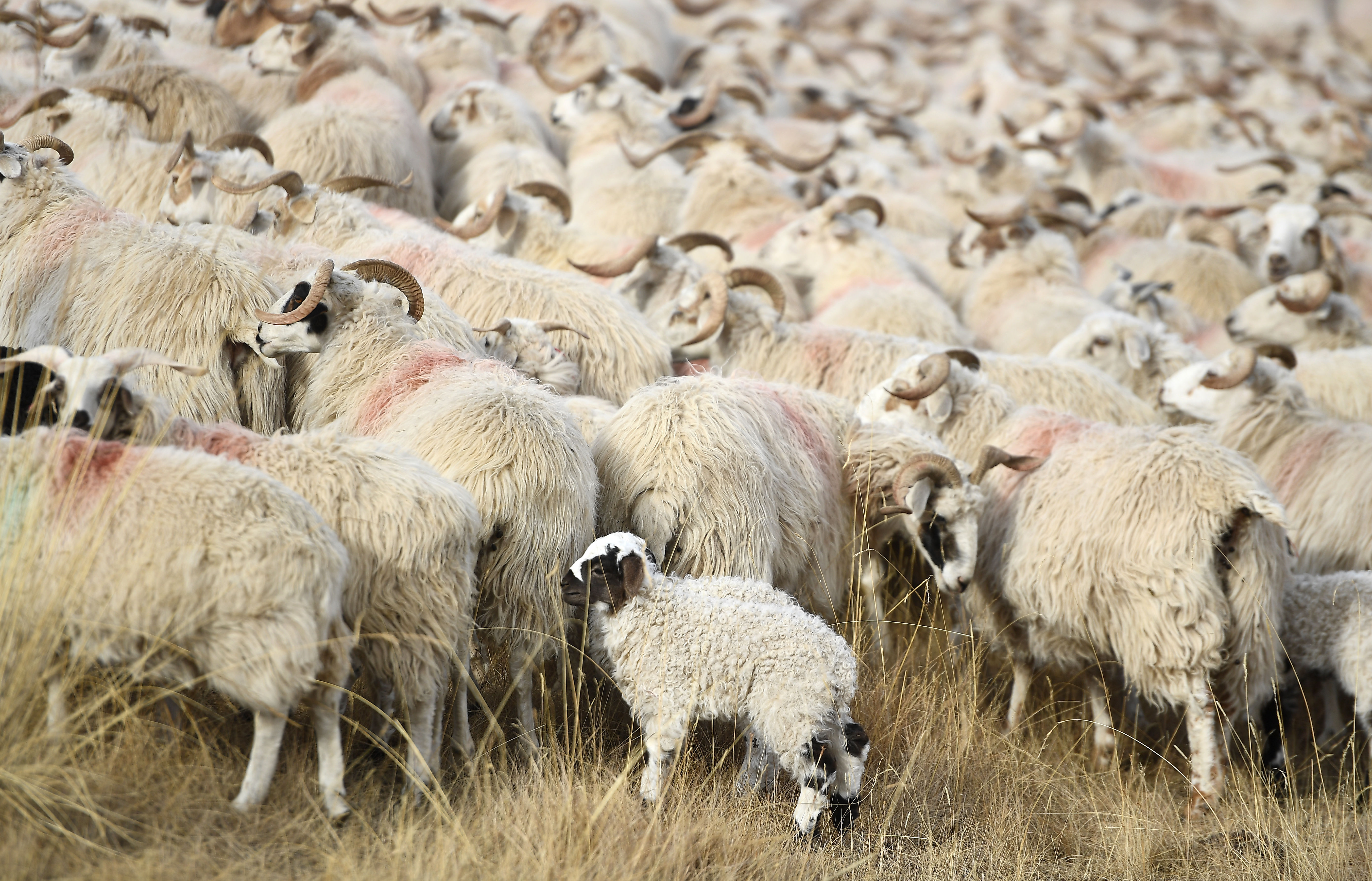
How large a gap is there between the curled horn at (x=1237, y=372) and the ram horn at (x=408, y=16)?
7720 millimetres

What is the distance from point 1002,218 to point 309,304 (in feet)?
19.5

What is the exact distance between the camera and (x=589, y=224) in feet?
31.0

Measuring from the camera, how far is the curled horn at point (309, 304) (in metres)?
4.71

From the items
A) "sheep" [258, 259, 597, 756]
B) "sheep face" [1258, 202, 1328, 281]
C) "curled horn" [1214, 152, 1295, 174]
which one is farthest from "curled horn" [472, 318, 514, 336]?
"curled horn" [1214, 152, 1295, 174]

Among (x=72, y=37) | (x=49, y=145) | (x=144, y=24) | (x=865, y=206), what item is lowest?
(x=865, y=206)

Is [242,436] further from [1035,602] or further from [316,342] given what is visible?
[1035,602]

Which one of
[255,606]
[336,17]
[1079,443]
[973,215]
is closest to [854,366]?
[1079,443]

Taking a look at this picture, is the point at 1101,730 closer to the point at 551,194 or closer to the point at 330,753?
the point at 330,753

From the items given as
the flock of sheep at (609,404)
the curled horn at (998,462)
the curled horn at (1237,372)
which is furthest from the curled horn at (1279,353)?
the curled horn at (998,462)

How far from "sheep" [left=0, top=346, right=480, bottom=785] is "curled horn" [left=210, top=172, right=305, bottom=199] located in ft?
8.69

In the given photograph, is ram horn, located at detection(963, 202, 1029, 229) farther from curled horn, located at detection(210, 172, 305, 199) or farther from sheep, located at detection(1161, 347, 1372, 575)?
curled horn, located at detection(210, 172, 305, 199)

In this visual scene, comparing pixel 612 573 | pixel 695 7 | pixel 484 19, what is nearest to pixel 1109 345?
pixel 612 573

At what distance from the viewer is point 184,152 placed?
6.70 meters

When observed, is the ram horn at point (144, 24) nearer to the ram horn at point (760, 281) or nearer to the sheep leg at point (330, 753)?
the ram horn at point (760, 281)
